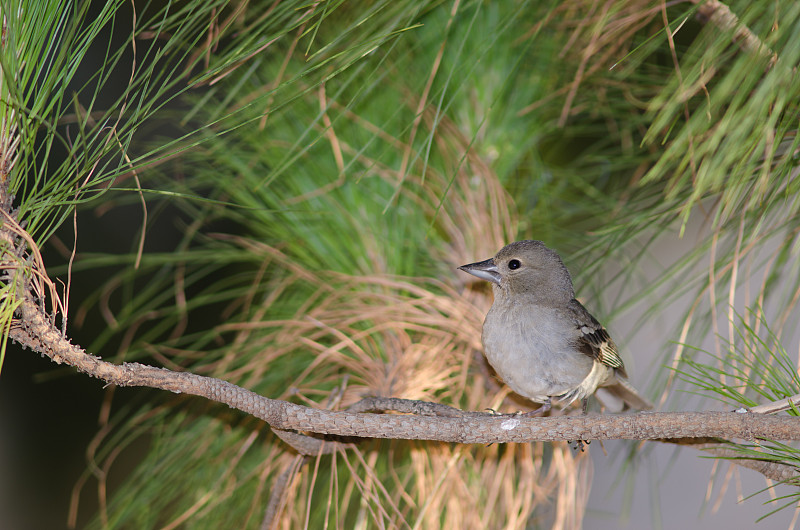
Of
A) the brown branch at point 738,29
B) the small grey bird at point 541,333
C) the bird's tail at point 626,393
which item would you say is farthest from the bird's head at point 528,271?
the brown branch at point 738,29

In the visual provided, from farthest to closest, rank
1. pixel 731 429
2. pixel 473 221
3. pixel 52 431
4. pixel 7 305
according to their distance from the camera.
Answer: pixel 52 431 < pixel 473 221 < pixel 731 429 < pixel 7 305

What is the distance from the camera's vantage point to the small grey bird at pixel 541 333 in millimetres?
1294

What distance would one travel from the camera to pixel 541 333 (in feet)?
4.60

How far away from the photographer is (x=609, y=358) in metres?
1.42

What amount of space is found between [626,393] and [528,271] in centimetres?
41

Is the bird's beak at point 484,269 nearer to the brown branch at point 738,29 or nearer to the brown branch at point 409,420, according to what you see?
the brown branch at point 409,420

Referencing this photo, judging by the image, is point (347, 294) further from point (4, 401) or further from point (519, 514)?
point (4, 401)

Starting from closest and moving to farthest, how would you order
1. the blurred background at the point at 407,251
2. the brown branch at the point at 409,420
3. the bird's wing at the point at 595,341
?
the brown branch at the point at 409,420, the blurred background at the point at 407,251, the bird's wing at the point at 595,341

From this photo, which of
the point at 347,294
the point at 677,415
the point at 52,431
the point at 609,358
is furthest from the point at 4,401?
the point at 677,415

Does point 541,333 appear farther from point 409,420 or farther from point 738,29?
point 738,29

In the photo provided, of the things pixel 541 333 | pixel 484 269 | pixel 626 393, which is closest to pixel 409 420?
pixel 484 269

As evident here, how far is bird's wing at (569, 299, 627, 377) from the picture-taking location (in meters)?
1.41

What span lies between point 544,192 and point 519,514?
674 mm

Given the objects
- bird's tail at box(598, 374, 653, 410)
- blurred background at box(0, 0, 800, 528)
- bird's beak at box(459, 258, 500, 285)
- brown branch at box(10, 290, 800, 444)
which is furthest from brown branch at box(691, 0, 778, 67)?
bird's tail at box(598, 374, 653, 410)
